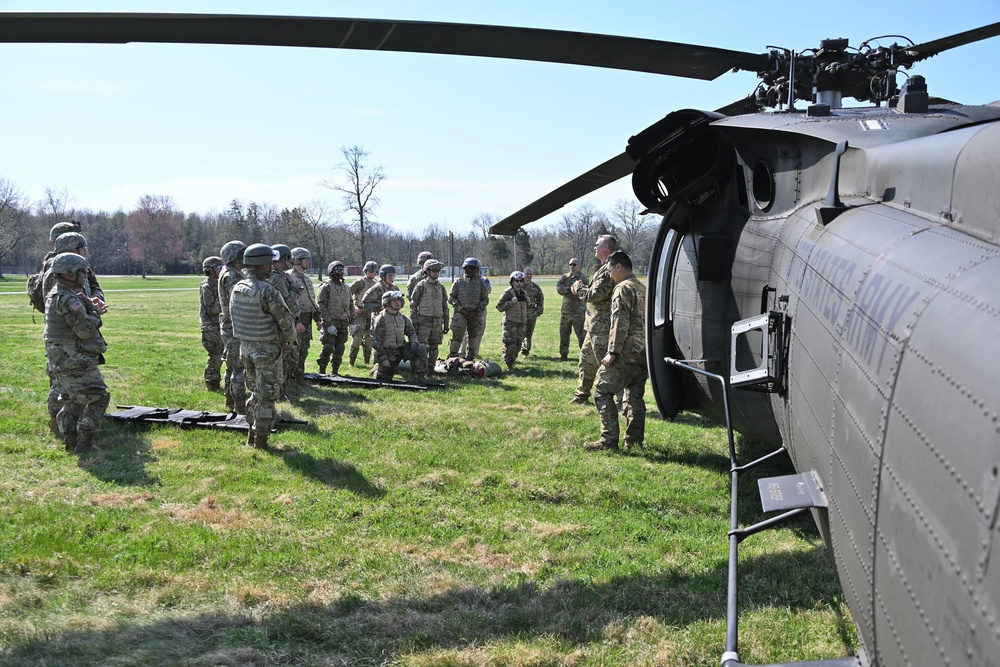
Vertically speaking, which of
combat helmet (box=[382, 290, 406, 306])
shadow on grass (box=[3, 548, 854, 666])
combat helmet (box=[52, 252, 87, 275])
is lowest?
shadow on grass (box=[3, 548, 854, 666])

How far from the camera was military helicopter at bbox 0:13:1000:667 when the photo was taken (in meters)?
1.59

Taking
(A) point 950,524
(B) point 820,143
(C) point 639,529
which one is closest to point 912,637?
(A) point 950,524

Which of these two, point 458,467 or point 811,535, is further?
point 458,467

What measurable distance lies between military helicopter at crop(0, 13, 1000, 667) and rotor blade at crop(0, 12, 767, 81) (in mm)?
12

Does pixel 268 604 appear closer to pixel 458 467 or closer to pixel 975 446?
pixel 458 467

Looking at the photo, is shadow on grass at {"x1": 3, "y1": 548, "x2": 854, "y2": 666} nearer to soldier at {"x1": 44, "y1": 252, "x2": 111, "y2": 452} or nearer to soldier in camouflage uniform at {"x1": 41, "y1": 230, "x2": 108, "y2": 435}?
soldier at {"x1": 44, "y1": 252, "x2": 111, "y2": 452}

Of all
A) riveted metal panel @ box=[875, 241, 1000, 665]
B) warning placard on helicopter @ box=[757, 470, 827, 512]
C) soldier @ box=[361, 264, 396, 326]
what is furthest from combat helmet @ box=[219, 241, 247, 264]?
riveted metal panel @ box=[875, 241, 1000, 665]

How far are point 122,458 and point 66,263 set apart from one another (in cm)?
191

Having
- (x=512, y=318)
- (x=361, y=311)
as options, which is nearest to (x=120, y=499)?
(x=361, y=311)

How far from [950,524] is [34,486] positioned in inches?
274

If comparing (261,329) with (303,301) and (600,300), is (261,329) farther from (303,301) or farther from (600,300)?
(303,301)

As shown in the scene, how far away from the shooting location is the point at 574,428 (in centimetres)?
880

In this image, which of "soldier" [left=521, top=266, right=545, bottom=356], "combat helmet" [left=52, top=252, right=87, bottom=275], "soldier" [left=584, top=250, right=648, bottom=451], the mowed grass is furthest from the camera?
"soldier" [left=521, top=266, right=545, bottom=356]

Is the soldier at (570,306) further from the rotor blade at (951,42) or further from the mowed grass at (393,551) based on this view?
the rotor blade at (951,42)
